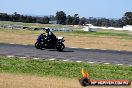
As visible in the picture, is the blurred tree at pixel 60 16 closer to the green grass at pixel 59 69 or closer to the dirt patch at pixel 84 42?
the dirt patch at pixel 84 42

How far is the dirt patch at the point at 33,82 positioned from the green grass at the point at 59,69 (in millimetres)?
1359

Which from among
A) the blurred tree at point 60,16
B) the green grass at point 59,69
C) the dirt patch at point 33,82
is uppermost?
the dirt patch at point 33,82

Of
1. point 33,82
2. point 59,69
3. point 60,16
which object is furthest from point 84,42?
point 60,16

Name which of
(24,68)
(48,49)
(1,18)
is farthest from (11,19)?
(24,68)

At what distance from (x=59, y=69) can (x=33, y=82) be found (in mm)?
4593

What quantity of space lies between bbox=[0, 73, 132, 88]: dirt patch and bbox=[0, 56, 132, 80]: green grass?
1.36 metres

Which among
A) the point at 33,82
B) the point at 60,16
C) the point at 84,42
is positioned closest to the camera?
the point at 33,82

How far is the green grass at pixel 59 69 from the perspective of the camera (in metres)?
17.0

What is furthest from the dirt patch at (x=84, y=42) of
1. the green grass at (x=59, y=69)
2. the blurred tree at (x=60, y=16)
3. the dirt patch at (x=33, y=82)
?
the blurred tree at (x=60, y=16)

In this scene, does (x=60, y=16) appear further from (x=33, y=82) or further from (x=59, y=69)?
(x=33, y=82)

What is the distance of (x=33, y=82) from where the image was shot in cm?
1395

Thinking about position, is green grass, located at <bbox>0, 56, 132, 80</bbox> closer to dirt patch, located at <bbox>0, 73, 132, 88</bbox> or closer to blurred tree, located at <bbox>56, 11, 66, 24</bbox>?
dirt patch, located at <bbox>0, 73, 132, 88</bbox>

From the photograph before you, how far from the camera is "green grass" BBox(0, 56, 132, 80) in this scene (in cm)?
1697

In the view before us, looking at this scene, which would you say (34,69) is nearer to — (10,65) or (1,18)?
(10,65)
